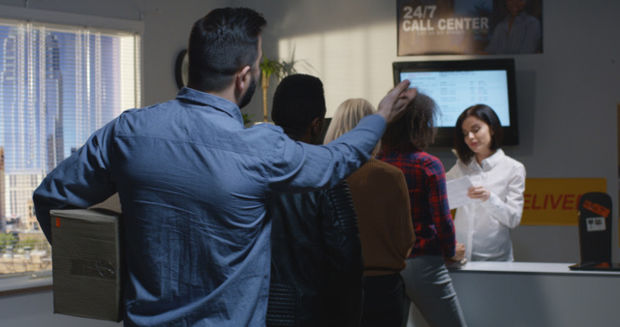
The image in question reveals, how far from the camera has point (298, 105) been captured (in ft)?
5.43

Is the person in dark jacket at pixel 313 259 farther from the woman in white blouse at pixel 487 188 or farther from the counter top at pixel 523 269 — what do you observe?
the woman in white blouse at pixel 487 188

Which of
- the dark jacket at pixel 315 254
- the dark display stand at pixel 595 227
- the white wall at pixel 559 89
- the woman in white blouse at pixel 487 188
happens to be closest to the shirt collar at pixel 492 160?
the woman in white blouse at pixel 487 188

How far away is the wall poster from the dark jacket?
3.45 m

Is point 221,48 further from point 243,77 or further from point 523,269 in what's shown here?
point 523,269

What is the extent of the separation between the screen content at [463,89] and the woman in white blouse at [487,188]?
3.19ft

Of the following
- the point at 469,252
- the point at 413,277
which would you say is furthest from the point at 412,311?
the point at 469,252

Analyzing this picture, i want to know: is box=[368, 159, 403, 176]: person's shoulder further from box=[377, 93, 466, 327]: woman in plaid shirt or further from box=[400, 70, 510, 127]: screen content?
box=[400, 70, 510, 127]: screen content

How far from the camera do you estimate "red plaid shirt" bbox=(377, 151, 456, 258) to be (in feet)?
7.00

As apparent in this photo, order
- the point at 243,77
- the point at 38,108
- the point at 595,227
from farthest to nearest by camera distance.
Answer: the point at 38,108
the point at 595,227
the point at 243,77

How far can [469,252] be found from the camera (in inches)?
130

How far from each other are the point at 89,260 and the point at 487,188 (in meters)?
2.65

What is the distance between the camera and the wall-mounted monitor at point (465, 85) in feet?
14.4

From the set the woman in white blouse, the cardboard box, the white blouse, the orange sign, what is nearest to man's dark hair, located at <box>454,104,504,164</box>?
the woman in white blouse

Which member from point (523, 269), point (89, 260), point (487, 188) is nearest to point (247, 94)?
point (89, 260)
